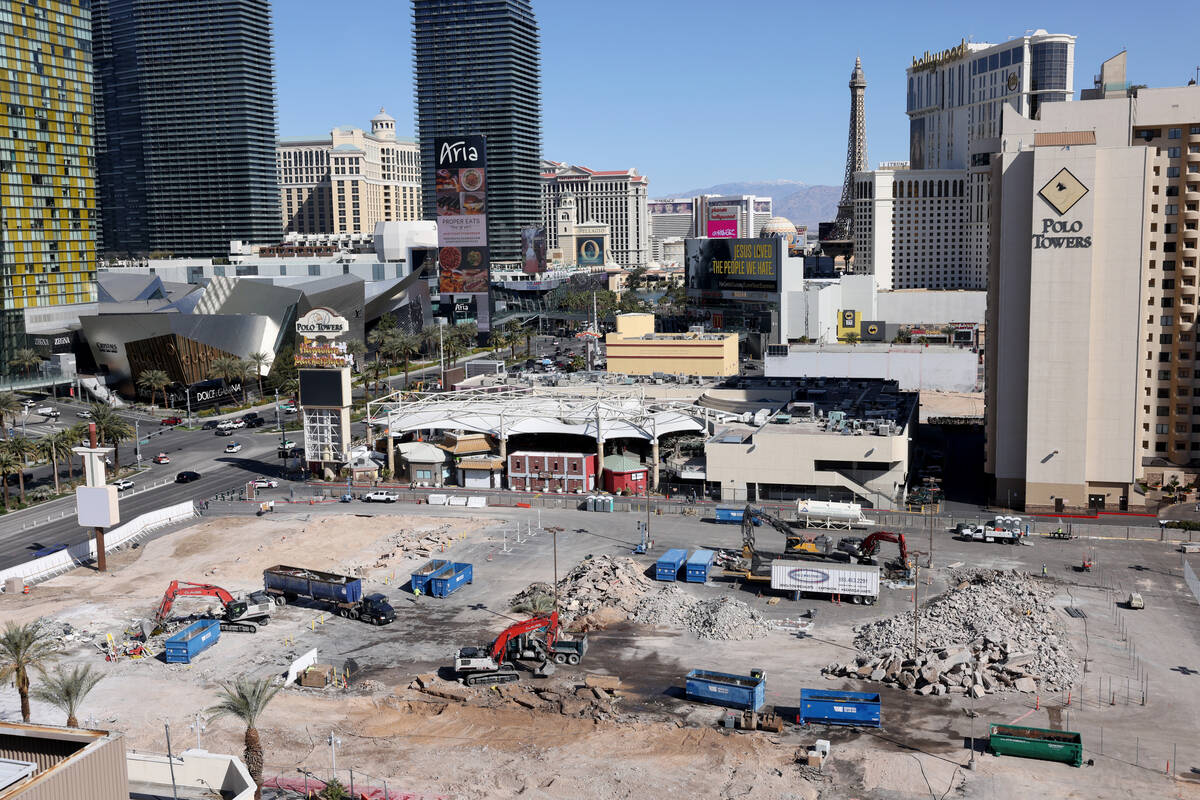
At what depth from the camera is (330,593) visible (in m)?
71.4

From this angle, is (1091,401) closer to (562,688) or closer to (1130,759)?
(1130,759)

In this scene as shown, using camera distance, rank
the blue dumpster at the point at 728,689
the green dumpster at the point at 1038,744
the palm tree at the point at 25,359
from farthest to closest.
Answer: the palm tree at the point at 25,359
the blue dumpster at the point at 728,689
the green dumpster at the point at 1038,744

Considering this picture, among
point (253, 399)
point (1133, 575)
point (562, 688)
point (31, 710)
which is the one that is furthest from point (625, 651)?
point (253, 399)

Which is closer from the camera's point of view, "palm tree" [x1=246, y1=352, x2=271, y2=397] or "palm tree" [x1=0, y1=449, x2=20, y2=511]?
"palm tree" [x1=0, y1=449, x2=20, y2=511]

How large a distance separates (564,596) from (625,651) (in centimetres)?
844

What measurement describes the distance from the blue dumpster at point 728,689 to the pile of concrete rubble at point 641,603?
28.2ft

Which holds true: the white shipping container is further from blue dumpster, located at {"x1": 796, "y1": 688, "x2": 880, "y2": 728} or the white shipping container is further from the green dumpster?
the green dumpster

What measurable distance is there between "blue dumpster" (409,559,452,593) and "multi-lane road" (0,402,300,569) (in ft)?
106

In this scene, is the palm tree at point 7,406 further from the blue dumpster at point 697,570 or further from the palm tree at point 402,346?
the blue dumpster at point 697,570

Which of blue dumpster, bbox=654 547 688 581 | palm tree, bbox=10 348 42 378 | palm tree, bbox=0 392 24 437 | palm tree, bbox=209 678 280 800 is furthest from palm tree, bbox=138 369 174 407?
palm tree, bbox=209 678 280 800

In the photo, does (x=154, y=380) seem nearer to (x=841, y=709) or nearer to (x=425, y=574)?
(x=425, y=574)

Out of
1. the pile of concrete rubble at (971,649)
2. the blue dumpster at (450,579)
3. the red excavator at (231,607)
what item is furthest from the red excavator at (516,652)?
the red excavator at (231,607)

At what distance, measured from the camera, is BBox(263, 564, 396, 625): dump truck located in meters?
69.6

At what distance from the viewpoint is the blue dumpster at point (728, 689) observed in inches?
2160
